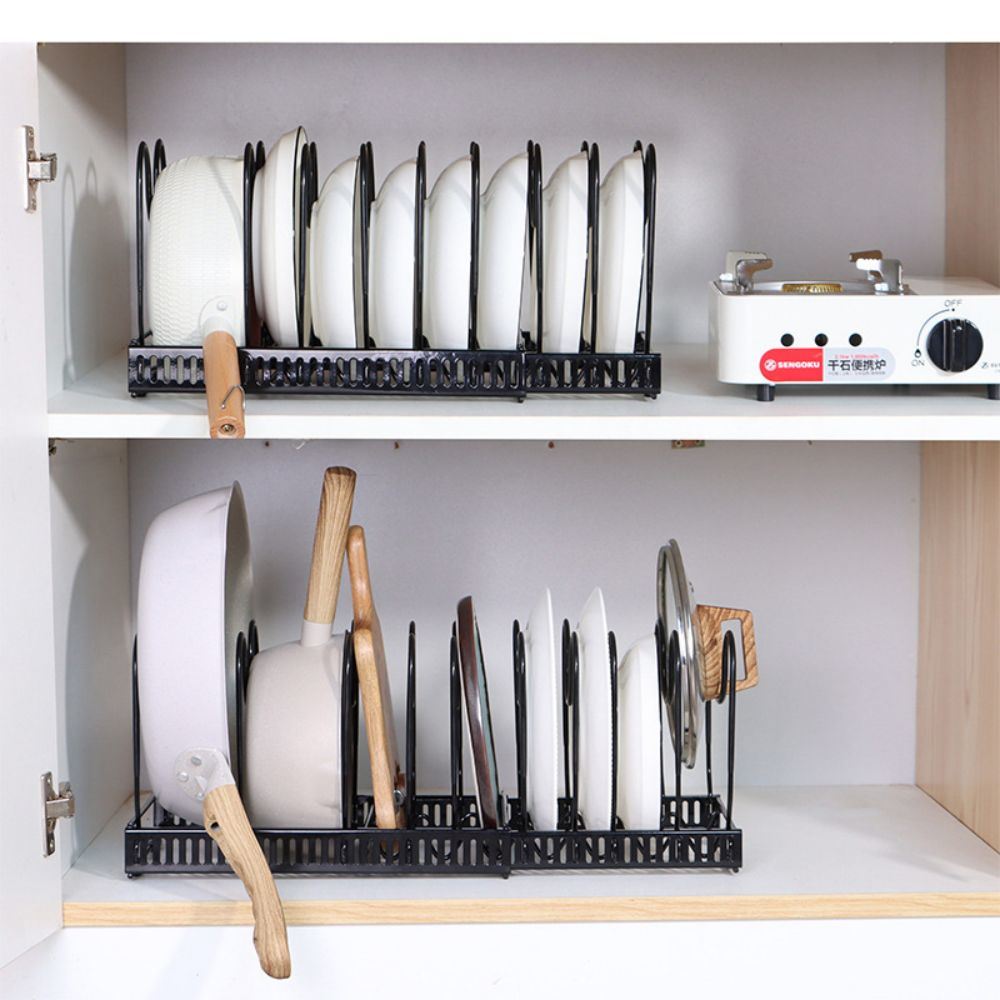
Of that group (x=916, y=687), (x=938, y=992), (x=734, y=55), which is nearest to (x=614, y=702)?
(x=938, y=992)

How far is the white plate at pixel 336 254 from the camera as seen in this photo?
1.12 m

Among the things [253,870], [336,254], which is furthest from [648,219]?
[253,870]

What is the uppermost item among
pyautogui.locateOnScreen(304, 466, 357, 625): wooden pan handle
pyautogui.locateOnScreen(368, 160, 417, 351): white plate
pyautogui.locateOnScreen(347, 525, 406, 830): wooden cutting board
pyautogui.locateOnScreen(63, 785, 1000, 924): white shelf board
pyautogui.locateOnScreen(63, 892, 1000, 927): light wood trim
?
pyautogui.locateOnScreen(368, 160, 417, 351): white plate

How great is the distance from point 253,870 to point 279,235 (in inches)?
18.8

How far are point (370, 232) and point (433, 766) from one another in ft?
1.84

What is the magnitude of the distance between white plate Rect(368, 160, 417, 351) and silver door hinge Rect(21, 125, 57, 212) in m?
0.25

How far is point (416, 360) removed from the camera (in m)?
1.11

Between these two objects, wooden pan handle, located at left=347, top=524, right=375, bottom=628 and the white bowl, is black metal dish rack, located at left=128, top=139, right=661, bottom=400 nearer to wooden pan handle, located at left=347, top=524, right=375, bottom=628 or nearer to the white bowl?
the white bowl

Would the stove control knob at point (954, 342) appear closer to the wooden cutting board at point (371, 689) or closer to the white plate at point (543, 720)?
the white plate at point (543, 720)

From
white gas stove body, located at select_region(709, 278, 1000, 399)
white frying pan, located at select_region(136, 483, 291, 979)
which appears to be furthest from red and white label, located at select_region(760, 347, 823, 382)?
white frying pan, located at select_region(136, 483, 291, 979)

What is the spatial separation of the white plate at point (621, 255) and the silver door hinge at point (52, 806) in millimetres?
545

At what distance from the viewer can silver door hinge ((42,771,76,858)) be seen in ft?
3.52
